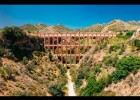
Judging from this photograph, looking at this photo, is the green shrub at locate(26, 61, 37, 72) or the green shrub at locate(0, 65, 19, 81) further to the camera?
the green shrub at locate(26, 61, 37, 72)

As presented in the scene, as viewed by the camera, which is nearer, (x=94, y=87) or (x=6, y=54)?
(x=94, y=87)

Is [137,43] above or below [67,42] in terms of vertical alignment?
above

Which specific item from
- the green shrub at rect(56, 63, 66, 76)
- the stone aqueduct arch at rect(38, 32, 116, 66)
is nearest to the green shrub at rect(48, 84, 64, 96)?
the green shrub at rect(56, 63, 66, 76)

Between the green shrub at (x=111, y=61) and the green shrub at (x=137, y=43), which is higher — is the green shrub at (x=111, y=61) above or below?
below

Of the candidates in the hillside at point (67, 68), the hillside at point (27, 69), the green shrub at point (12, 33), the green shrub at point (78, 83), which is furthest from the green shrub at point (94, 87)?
the green shrub at point (12, 33)

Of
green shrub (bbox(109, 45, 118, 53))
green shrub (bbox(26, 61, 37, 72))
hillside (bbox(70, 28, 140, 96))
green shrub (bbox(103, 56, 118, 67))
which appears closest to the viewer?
hillside (bbox(70, 28, 140, 96))

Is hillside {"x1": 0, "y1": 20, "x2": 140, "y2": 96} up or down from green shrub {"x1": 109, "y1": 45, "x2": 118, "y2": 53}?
down

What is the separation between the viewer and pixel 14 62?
5662 centimetres

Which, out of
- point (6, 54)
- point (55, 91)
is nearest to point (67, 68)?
point (6, 54)

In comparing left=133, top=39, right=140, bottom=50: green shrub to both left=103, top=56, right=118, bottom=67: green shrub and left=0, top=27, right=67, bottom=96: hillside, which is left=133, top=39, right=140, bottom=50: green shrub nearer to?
left=103, top=56, right=118, bottom=67: green shrub

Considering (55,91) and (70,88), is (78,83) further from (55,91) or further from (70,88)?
(55,91)

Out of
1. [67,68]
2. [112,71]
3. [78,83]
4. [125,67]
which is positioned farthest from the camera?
[67,68]

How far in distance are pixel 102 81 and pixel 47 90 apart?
9338mm

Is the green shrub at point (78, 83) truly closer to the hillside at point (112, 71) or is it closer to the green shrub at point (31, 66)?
the hillside at point (112, 71)
